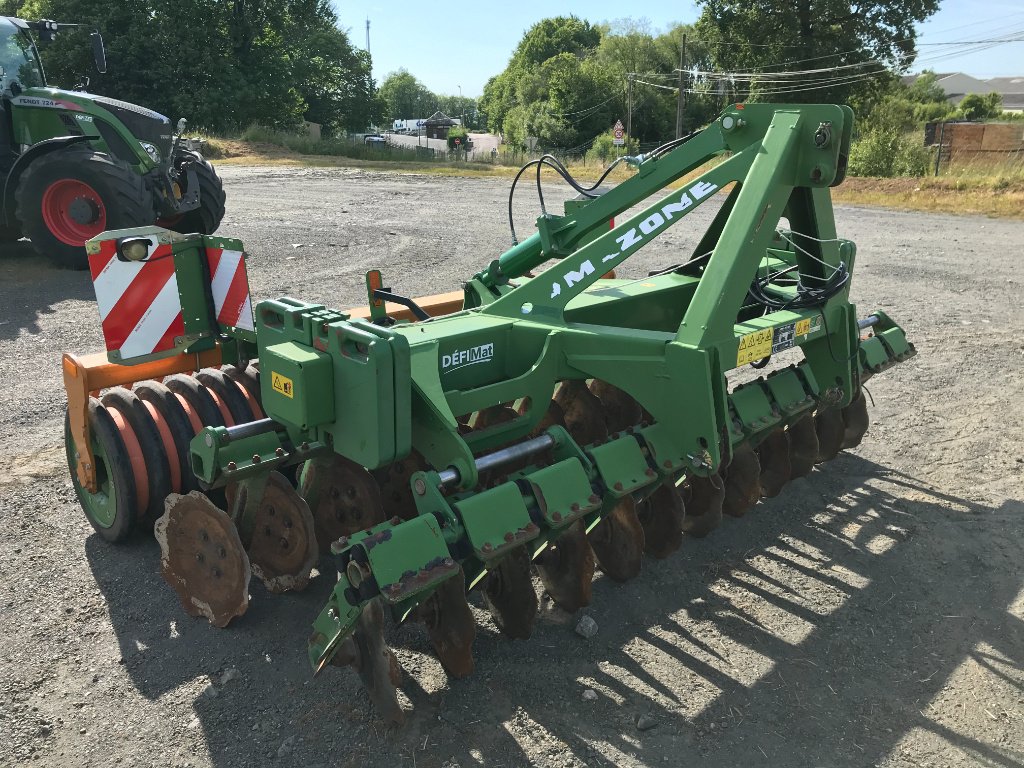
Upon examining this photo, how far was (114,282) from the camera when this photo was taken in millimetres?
3832

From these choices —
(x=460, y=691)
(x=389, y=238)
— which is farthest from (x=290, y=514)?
(x=389, y=238)

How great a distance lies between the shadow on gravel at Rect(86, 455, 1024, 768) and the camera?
2.76 m

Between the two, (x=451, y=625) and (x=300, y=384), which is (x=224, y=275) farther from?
(x=451, y=625)

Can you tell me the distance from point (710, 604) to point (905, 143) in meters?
22.7

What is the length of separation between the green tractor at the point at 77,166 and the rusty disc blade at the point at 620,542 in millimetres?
6970

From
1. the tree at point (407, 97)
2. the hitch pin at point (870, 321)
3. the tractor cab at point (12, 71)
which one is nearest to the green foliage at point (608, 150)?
the tractor cab at point (12, 71)

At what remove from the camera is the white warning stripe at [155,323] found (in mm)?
3865

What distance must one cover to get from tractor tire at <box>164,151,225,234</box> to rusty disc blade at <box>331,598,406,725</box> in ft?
28.8

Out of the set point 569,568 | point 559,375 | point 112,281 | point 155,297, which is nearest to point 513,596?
point 569,568

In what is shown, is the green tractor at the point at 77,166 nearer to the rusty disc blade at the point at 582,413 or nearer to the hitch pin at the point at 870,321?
the rusty disc blade at the point at 582,413

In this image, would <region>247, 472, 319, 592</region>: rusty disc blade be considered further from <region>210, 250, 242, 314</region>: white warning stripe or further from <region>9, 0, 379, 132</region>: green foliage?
<region>9, 0, 379, 132</region>: green foliage

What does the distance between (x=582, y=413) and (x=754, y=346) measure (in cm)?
87

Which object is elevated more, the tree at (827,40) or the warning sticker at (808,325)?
the tree at (827,40)

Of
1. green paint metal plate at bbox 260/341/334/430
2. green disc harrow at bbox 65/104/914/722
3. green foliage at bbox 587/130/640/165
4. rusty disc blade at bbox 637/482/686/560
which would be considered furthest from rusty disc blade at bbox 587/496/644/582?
green foliage at bbox 587/130/640/165
